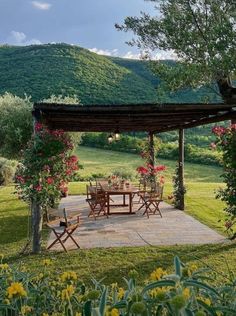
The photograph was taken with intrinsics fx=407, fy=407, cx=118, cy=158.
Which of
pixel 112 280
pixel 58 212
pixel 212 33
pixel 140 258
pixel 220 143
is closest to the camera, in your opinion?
pixel 112 280

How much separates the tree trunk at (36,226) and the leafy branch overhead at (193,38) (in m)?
3.67

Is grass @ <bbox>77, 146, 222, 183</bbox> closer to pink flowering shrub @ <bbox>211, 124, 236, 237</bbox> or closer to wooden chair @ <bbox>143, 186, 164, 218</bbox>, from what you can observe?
wooden chair @ <bbox>143, 186, 164, 218</bbox>

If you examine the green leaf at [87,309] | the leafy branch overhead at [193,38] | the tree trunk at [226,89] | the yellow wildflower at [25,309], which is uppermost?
the leafy branch overhead at [193,38]

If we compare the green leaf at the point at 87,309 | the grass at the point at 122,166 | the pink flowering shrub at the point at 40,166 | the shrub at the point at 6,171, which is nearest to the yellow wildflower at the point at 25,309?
the green leaf at the point at 87,309

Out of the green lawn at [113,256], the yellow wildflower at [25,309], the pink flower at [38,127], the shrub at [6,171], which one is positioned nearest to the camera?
the yellow wildflower at [25,309]

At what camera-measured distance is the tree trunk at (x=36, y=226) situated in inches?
294

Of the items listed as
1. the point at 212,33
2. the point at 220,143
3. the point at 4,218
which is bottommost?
the point at 4,218

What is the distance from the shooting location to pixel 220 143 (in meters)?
8.02

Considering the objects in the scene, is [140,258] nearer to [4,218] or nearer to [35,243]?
[35,243]

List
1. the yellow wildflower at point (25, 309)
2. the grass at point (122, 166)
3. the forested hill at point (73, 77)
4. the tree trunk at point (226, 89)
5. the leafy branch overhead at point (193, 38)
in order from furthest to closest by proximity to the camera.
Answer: the forested hill at point (73, 77) < the grass at point (122, 166) < the tree trunk at point (226, 89) < the leafy branch overhead at point (193, 38) < the yellow wildflower at point (25, 309)

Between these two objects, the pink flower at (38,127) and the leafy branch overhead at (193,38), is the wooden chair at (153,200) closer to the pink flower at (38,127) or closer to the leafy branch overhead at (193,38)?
the leafy branch overhead at (193,38)

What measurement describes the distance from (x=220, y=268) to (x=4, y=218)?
6945 mm

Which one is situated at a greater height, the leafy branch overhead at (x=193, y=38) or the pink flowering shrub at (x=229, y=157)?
the leafy branch overhead at (x=193, y=38)

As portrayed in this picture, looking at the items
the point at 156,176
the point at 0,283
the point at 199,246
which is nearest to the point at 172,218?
the point at 199,246
